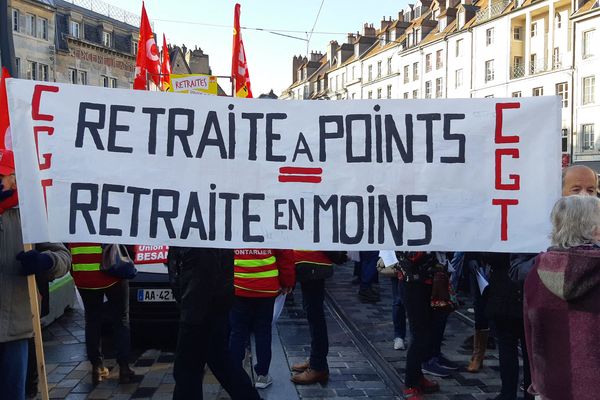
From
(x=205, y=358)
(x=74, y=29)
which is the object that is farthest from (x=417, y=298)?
(x=74, y=29)

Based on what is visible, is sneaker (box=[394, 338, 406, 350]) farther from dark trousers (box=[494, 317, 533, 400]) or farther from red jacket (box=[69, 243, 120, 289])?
red jacket (box=[69, 243, 120, 289])

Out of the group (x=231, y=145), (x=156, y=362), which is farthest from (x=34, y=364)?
(x=231, y=145)

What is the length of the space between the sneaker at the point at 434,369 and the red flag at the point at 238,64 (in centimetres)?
868

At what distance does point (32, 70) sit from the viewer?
140ft

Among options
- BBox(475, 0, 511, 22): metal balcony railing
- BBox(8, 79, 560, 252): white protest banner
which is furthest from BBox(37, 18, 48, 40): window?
BBox(8, 79, 560, 252): white protest banner

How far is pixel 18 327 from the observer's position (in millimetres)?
3299

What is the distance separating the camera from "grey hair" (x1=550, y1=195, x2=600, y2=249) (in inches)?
101

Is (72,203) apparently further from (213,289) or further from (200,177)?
(213,289)

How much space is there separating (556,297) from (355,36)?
77.8m

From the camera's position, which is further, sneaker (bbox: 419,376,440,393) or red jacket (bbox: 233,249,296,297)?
sneaker (bbox: 419,376,440,393)

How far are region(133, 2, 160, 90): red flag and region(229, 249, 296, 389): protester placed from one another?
900cm

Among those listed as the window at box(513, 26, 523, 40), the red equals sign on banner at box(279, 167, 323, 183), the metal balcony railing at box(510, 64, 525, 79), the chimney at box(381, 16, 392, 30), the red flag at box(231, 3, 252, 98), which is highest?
the chimney at box(381, 16, 392, 30)

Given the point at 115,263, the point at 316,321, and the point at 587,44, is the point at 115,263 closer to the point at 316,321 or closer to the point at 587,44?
the point at 316,321

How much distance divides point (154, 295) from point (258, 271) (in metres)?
1.93
